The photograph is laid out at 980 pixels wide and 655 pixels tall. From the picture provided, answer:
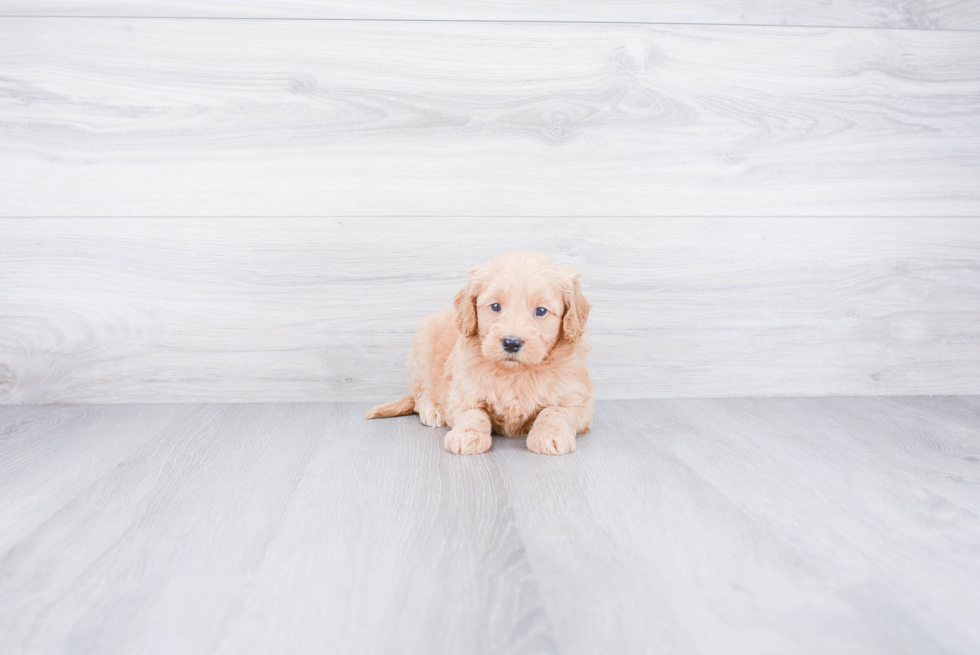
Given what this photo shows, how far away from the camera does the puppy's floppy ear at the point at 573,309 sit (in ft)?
4.26

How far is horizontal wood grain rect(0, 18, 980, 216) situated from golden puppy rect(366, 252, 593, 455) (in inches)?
18.0

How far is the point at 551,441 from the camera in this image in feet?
4.17

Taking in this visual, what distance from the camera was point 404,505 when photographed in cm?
100

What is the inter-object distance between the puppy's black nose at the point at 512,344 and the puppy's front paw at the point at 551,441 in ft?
0.60

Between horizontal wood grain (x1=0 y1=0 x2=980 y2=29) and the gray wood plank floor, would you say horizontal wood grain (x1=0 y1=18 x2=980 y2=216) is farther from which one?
the gray wood plank floor

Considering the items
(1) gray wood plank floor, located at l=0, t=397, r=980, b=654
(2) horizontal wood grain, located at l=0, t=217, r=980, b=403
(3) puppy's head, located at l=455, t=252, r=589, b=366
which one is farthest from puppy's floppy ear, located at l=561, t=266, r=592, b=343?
(2) horizontal wood grain, located at l=0, t=217, r=980, b=403

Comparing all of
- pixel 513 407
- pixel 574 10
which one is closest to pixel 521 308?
pixel 513 407

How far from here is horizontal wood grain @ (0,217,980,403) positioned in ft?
5.50

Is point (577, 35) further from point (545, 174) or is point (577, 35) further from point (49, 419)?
point (49, 419)

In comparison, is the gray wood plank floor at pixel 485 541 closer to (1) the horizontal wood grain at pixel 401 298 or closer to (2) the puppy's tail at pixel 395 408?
(2) the puppy's tail at pixel 395 408

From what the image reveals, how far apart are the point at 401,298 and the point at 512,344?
0.56m

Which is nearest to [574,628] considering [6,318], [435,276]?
[435,276]

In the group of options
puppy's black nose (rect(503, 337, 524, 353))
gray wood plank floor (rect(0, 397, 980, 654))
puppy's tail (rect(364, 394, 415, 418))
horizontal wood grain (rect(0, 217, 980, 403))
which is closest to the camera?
gray wood plank floor (rect(0, 397, 980, 654))

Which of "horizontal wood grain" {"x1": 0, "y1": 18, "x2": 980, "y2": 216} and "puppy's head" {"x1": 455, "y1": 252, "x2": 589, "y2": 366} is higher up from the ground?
"horizontal wood grain" {"x1": 0, "y1": 18, "x2": 980, "y2": 216}
